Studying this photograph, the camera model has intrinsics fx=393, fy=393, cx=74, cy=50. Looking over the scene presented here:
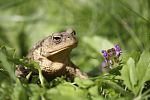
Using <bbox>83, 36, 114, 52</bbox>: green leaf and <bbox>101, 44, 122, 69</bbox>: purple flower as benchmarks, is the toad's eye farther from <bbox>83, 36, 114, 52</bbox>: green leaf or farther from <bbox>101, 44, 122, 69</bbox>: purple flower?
<bbox>83, 36, 114, 52</bbox>: green leaf

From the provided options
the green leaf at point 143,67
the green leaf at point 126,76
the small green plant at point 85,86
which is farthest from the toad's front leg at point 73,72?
the green leaf at point 126,76

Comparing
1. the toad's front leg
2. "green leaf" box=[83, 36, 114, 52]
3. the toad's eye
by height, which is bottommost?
the toad's front leg

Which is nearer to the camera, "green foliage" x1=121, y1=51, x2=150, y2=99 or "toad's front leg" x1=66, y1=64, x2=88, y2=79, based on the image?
"green foliage" x1=121, y1=51, x2=150, y2=99

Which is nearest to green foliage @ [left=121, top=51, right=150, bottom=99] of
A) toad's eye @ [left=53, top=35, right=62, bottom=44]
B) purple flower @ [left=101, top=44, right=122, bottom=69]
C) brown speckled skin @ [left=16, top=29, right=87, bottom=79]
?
Answer: purple flower @ [left=101, top=44, right=122, bottom=69]

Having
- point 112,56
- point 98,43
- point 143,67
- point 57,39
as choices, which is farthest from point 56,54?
point 143,67

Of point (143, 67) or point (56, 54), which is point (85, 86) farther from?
point (56, 54)

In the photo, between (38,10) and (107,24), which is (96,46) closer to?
(107,24)

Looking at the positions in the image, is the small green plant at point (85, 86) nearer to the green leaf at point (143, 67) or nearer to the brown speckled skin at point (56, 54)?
the green leaf at point (143, 67)
